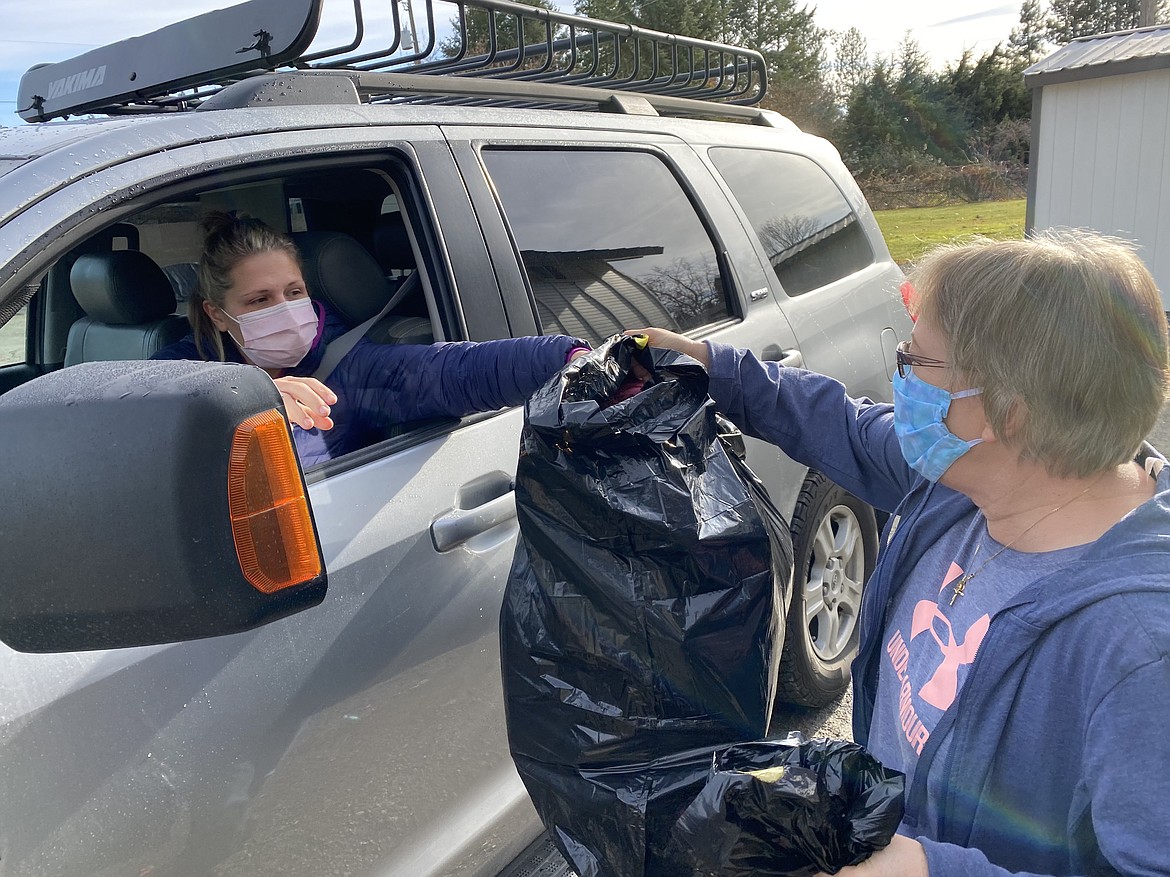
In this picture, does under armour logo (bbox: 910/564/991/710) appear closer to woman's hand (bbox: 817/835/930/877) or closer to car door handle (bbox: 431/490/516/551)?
woman's hand (bbox: 817/835/930/877)

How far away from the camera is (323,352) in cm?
223

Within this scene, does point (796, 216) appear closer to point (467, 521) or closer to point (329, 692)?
point (467, 521)

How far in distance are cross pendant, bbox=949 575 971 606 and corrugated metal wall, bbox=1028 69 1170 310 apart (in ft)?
32.6

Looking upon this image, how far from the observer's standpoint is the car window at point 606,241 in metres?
2.33

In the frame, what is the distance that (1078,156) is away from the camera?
10.3 meters

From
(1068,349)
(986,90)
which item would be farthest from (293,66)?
(986,90)

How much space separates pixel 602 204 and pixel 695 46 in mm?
973

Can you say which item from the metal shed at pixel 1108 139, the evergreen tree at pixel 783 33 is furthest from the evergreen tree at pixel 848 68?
the metal shed at pixel 1108 139

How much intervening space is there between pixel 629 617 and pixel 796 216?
7.49ft

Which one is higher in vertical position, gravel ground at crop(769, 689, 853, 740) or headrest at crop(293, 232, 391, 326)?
headrest at crop(293, 232, 391, 326)

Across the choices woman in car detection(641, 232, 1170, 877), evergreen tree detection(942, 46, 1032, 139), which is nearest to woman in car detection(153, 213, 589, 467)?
woman in car detection(641, 232, 1170, 877)

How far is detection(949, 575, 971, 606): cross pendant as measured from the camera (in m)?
1.39

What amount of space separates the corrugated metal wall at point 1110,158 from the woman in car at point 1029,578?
32.4 ft

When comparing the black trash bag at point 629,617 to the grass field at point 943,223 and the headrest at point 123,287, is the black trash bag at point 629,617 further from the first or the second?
the grass field at point 943,223
